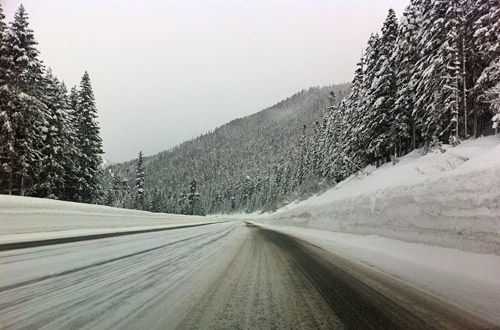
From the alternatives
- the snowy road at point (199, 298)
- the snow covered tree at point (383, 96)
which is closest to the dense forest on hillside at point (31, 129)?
the snowy road at point (199, 298)

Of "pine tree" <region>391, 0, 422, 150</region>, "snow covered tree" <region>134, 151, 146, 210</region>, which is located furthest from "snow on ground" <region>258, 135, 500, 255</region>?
"snow covered tree" <region>134, 151, 146, 210</region>

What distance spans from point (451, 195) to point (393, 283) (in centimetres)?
333

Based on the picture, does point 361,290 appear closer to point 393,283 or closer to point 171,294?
point 393,283

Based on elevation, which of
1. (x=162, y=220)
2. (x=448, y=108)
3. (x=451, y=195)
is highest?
(x=448, y=108)

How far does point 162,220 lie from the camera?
26.4 meters

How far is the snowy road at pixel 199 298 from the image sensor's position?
8.00 feet

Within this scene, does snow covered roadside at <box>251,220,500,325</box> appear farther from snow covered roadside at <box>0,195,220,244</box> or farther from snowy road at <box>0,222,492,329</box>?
snow covered roadside at <box>0,195,220,244</box>

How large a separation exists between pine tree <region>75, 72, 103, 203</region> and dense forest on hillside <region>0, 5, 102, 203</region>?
641 mm

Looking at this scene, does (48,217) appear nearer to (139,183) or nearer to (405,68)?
(405,68)

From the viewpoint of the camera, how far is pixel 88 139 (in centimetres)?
3891

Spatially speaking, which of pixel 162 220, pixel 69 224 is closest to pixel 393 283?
pixel 69 224

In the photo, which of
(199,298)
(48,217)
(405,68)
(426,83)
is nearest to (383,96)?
(405,68)

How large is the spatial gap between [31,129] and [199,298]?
98.3 ft

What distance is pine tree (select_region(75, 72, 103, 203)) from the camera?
38.2 metres
